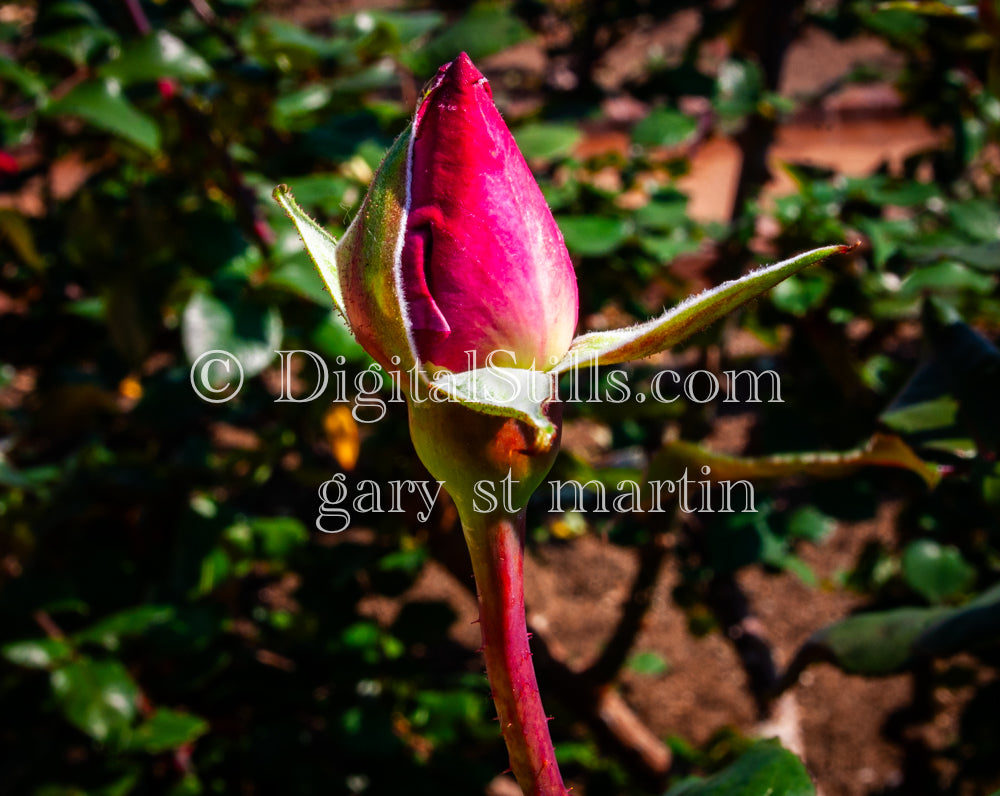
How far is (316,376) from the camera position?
0.87 metres

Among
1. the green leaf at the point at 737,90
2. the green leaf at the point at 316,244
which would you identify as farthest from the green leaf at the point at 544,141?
the green leaf at the point at 316,244

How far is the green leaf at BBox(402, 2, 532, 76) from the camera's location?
88 centimetres

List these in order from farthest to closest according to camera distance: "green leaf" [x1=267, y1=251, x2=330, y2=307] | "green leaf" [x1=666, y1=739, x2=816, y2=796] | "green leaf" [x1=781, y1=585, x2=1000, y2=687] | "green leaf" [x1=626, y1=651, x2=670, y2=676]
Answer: "green leaf" [x1=626, y1=651, x2=670, y2=676] → "green leaf" [x1=267, y1=251, x2=330, y2=307] → "green leaf" [x1=781, y1=585, x2=1000, y2=687] → "green leaf" [x1=666, y1=739, x2=816, y2=796]

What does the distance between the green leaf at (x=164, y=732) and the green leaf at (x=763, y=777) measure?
1.93 feet

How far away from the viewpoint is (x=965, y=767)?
1077mm

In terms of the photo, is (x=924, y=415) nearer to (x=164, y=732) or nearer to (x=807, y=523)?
(x=807, y=523)

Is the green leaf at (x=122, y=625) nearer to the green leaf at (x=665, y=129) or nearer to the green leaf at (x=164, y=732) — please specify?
the green leaf at (x=164, y=732)

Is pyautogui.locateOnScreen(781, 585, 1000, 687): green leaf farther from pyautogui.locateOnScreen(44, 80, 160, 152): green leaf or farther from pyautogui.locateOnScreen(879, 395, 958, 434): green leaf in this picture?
pyautogui.locateOnScreen(44, 80, 160, 152): green leaf

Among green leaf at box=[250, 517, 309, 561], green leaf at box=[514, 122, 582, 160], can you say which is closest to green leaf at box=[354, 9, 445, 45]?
green leaf at box=[514, 122, 582, 160]

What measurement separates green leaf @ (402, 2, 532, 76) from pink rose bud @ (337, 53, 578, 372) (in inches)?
26.5


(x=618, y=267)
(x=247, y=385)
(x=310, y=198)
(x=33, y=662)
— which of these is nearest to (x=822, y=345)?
(x=618, y=267)

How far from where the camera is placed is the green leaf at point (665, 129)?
0.98 meters

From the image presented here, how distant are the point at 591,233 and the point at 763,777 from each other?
58 centimetres

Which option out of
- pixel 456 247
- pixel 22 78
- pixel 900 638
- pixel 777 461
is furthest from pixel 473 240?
pixel 22 78
